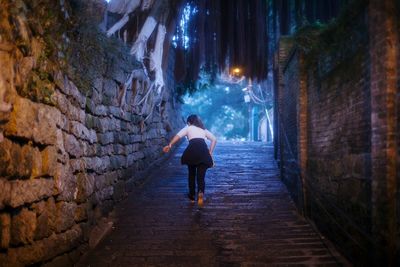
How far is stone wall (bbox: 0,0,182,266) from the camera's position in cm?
237

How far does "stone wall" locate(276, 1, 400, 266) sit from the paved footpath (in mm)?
417

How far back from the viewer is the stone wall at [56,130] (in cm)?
237

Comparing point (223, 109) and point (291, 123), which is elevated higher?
point (223, 109)

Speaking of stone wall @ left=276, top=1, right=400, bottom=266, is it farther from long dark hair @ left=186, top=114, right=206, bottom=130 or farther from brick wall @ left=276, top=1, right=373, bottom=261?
long dark hair @ left=186, top=114, right=206, bottom=130

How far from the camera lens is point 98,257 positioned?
→ 385 centimetres

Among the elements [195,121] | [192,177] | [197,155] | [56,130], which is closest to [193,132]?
[195,121]

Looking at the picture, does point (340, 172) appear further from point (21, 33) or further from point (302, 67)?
point (21, 33)

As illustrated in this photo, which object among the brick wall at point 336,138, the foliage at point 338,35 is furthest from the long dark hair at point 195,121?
the foliage at point 338,35

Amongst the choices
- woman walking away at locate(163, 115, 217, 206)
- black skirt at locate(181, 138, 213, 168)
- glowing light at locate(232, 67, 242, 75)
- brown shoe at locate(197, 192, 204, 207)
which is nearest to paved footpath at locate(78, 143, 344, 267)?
brown shoe at locate(197, 192, 204, 207)

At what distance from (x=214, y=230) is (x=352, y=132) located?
7.02ft

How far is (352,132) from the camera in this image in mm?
3752

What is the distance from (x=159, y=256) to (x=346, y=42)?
3156mm

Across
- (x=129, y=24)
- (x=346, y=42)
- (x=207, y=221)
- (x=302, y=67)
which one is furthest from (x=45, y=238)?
(x=129, y=24)

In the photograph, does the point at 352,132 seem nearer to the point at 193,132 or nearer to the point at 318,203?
the point at 318,203
